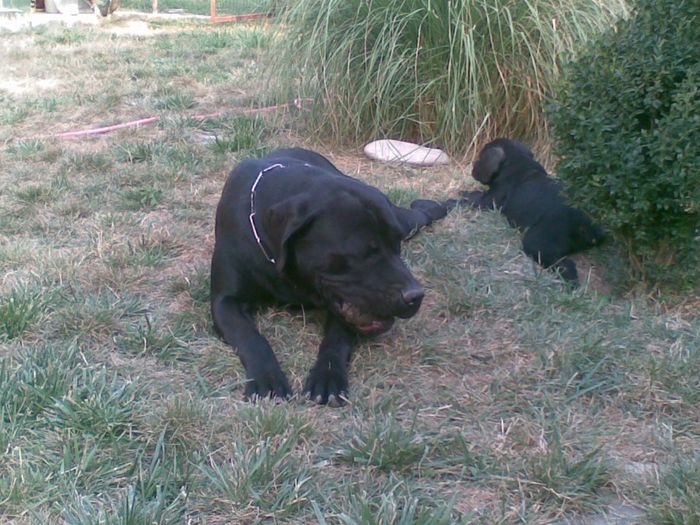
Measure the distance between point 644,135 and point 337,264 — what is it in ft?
4.76

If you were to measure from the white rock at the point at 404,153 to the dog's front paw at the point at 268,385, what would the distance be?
3.15 m

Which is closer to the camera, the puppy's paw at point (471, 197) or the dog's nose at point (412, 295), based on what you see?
the dog's nose at point (412, 295)

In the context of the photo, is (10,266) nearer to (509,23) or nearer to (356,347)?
(356,347)

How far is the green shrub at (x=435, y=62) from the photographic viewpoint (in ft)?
18.6

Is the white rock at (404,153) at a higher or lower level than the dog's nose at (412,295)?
lower

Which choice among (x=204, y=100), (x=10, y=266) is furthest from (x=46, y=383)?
(x=204, y=100)

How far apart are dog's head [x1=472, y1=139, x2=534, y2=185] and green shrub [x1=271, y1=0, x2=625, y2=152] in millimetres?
624

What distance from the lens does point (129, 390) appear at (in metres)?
2.66

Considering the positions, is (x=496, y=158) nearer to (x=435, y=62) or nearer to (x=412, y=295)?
(x=435, y=62)

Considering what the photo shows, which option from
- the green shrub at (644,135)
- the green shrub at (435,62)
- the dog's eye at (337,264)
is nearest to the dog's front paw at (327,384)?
the dog's eye at (337,264)

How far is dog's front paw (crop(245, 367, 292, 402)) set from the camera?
108 inches

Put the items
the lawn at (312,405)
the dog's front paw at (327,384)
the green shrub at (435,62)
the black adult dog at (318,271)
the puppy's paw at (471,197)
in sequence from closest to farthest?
the lawn at (312,405)
the dog's front paw at (327,384)
the black adult dog at (318,271)
the puppy's paw at (471,197)
the green shrub at (435,62)

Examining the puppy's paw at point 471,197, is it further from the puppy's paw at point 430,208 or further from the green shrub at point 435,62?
the green shrub at point 435,62

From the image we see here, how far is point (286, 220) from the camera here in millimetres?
2963
